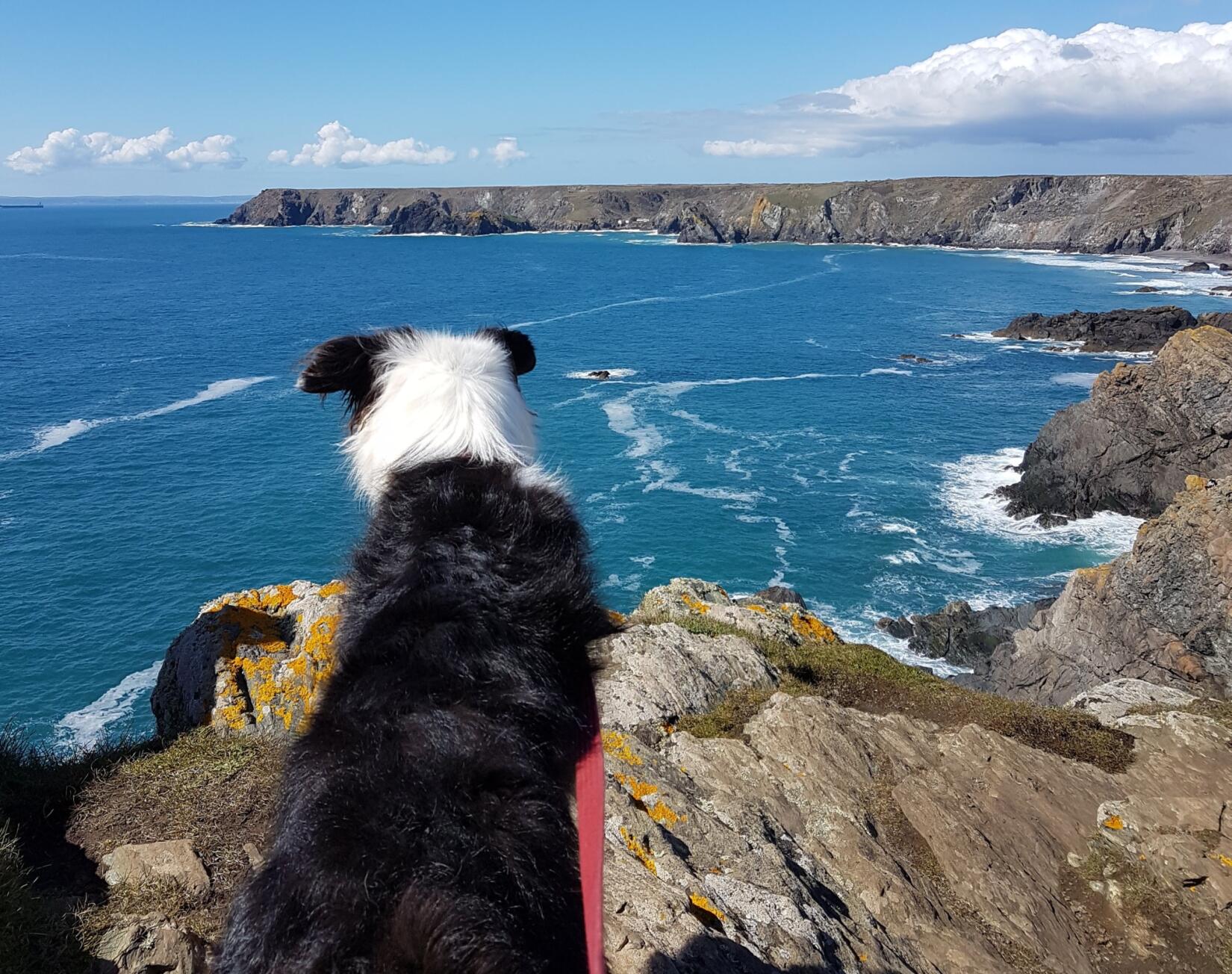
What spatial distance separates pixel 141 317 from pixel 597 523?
65286mm

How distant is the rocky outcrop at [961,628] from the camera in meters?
27.7

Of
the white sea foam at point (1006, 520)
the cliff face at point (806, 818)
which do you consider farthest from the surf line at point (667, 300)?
the cliff face at point (806, 818)

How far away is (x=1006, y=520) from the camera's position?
38531mm

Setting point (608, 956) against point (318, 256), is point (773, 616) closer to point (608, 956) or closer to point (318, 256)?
point (608, 956)

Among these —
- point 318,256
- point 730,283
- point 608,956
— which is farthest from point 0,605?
point 318,256

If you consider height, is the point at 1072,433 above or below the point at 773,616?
below

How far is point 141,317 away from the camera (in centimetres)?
7881

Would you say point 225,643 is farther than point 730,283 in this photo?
No

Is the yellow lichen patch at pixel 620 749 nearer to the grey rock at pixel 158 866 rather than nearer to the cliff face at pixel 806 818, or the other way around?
the cliff face at pixel 806 818

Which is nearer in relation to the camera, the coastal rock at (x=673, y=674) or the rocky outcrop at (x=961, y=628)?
the coastal rock at (x=673, y=674)

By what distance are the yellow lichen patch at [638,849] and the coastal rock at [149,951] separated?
304cm

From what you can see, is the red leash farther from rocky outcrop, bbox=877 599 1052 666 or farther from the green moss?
rocky outcrop, bbox=877 599 1052 666

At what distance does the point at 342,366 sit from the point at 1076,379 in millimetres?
67660

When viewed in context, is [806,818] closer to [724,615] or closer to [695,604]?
[724,615]
